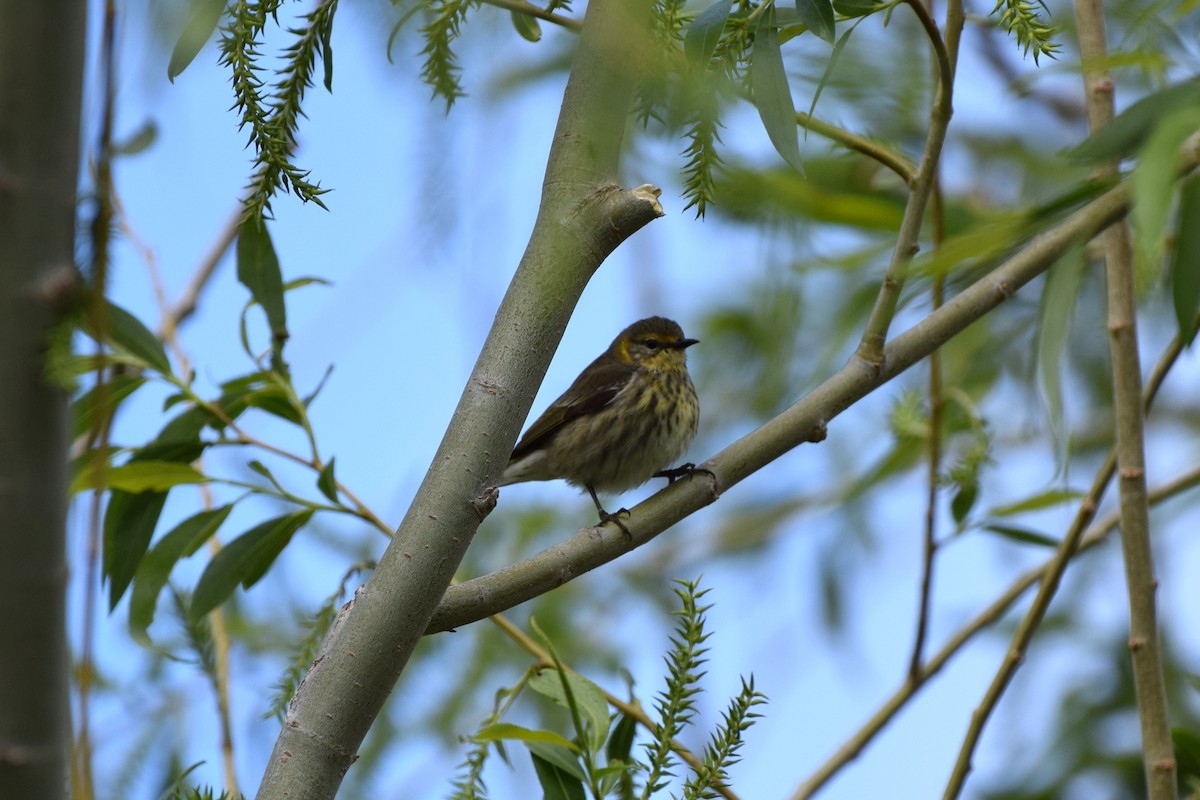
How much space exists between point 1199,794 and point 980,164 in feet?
8.17

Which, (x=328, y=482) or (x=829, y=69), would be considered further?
(x=328, y=482)

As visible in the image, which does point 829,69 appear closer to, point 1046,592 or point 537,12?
point 537,12

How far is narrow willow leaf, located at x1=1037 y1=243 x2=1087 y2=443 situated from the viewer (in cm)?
147

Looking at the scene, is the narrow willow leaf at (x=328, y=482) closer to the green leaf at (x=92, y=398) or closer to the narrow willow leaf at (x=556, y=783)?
the green leaf at (x=92, y=398)

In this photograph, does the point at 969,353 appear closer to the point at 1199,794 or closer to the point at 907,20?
the point at 907,20

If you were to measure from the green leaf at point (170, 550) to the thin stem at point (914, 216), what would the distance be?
4.15 ft

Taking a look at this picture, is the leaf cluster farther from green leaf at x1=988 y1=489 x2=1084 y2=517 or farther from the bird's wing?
the bird's wing

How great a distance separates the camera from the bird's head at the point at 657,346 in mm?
4441

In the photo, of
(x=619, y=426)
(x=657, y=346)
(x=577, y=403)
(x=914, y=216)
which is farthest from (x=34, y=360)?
(x=657, y=346)

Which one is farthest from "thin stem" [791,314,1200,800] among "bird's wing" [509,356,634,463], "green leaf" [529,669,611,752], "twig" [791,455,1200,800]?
"bird's wing" [509,356,634,463]

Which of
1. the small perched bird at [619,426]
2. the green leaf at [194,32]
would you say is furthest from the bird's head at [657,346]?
the green leaf at [194,32]

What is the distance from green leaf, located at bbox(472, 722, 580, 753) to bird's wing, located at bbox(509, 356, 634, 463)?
7.87ft

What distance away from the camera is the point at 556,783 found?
1.89 metres

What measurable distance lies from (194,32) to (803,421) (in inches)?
44.4
